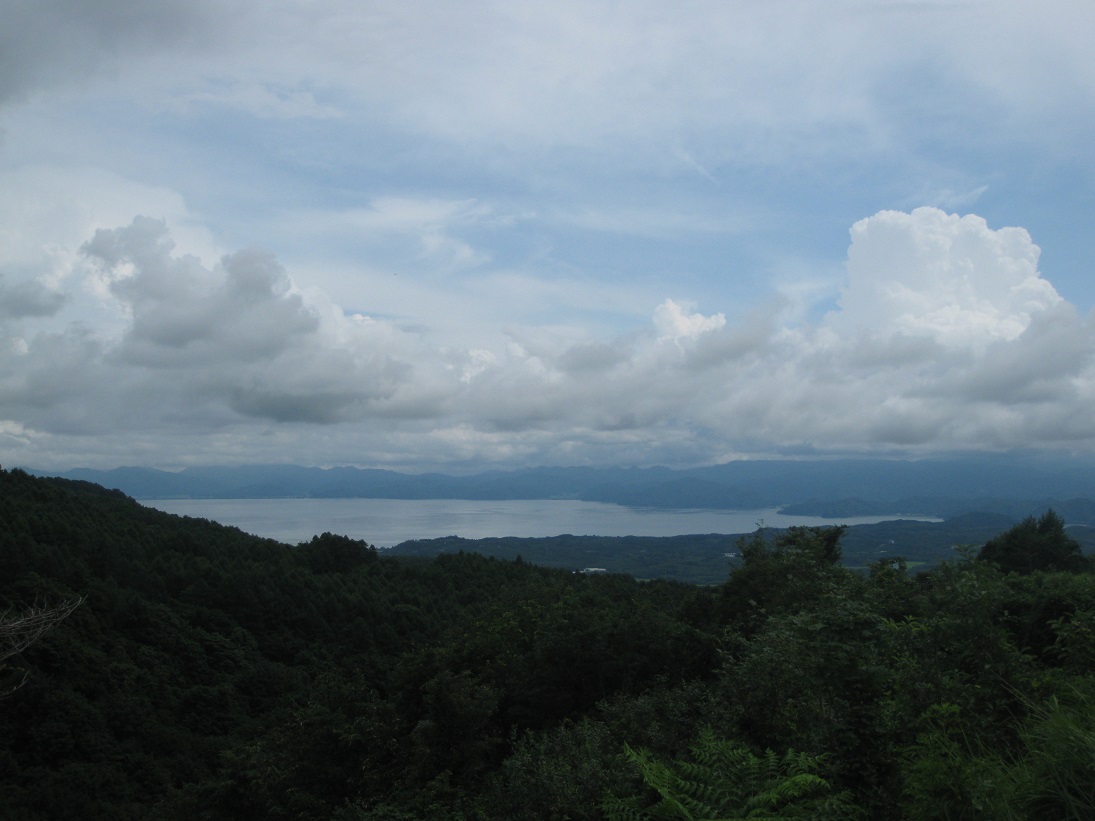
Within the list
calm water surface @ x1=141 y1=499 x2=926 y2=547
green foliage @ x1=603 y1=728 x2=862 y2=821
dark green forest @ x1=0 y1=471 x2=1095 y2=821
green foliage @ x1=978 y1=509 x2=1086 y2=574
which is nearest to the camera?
green foliage @ x1=603 y1=728 x2=862 y2=821

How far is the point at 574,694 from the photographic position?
53.4ft

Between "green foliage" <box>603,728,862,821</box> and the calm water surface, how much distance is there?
95353 mm

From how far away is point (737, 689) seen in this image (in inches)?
381

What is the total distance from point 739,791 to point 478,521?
153 m

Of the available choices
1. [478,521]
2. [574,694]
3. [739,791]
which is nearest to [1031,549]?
[574,694]

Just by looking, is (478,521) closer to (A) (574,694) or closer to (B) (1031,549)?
(B) (1031,549)

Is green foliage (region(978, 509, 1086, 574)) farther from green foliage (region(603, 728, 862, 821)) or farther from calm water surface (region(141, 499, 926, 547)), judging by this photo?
calm water surface (region(141, 499, 926, 547))

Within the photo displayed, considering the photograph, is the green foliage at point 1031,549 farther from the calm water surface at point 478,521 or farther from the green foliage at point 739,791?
the calm water surface at point 478,521

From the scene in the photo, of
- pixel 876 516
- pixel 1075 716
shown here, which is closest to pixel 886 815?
pixel 1075 716

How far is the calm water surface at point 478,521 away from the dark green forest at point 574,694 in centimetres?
5799

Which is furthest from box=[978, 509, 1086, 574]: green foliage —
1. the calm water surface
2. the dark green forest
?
the calm water surface

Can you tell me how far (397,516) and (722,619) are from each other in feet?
493

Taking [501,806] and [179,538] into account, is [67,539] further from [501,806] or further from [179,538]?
[501,806]

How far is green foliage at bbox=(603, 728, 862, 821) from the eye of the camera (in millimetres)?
4637
